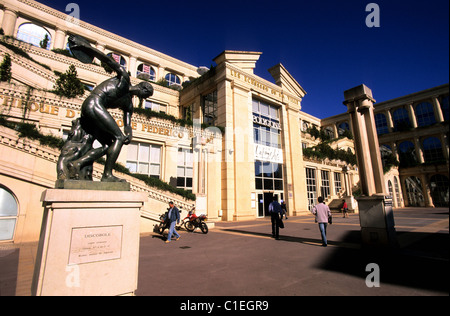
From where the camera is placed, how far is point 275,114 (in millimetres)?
22703

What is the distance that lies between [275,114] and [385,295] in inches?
818

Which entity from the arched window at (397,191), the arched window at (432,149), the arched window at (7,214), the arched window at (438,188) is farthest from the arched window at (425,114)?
the arched window at (7,214)

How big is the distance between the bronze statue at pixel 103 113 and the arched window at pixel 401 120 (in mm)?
53322

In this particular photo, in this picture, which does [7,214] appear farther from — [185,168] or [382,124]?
[382,124]

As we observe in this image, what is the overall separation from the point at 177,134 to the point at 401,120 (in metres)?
50.1

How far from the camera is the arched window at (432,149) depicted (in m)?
38.8

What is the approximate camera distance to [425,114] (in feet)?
140

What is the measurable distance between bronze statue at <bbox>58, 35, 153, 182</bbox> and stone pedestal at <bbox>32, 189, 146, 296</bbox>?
73cm

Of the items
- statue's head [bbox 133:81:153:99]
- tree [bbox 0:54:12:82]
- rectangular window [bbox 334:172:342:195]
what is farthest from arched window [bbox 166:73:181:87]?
statue's head [bbox 133:81:153:99]

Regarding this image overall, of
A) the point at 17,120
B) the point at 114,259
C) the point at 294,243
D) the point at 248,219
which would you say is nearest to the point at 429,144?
the point at 248,219

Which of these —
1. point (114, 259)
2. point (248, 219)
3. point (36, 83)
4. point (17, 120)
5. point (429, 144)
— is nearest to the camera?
point (114, 259)

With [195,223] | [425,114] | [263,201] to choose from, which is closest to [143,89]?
[195,223]

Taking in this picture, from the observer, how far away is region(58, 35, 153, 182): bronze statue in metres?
3.81
